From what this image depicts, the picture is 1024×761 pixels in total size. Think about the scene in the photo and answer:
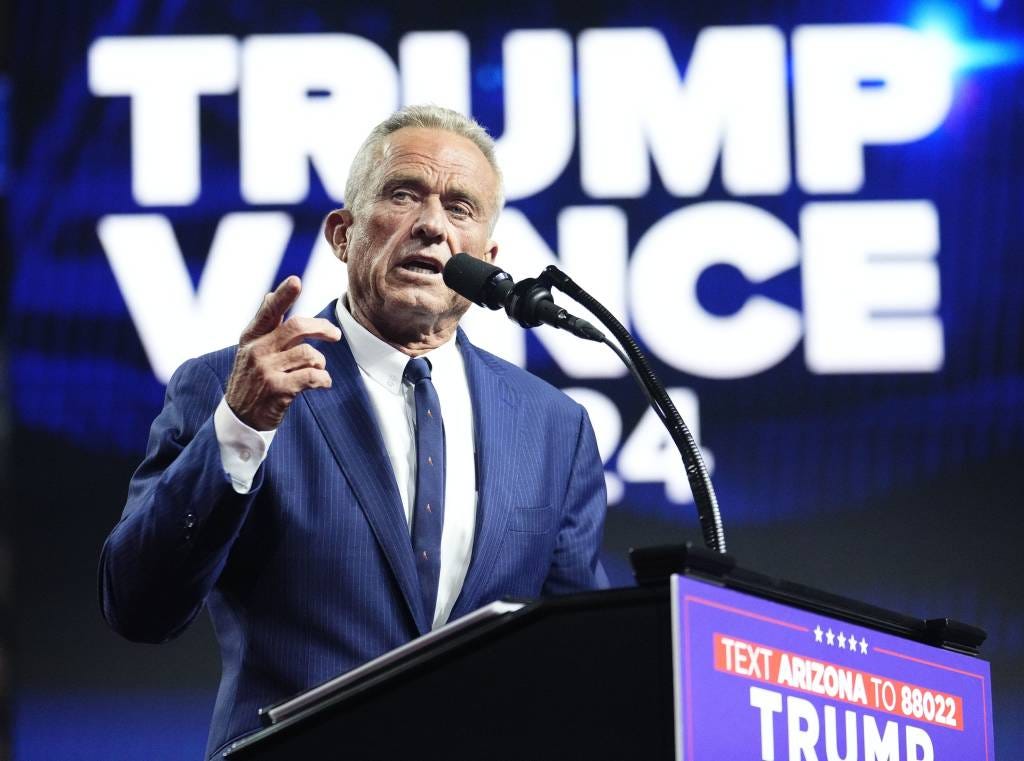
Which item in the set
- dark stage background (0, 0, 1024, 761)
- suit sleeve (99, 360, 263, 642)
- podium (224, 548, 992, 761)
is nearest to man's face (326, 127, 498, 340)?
suit sleeve (99, 360, 263, 642)

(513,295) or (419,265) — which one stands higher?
(419,265)

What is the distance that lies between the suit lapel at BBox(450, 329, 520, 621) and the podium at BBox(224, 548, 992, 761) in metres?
0.52

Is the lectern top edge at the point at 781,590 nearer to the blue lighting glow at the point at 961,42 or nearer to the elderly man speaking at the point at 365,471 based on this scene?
the elderly man speaking at the point at 365,471

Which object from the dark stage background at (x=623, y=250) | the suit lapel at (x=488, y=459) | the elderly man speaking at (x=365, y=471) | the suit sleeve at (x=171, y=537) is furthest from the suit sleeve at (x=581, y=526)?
the dark stage background at (x=623, y=250)

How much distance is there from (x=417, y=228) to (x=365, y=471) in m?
0.42

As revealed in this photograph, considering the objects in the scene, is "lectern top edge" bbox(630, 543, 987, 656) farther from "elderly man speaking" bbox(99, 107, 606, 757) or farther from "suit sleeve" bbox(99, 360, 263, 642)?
"suit sleeve" bbox(99, 360, 263, 642)

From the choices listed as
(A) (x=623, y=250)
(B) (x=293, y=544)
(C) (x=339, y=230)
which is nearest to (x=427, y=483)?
(B) (x=293, y=544)

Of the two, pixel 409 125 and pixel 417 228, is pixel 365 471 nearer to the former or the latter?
pixel 417 228

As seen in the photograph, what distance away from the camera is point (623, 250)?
146 inches

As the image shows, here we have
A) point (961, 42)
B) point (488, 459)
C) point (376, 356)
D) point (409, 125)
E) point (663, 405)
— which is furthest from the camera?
point (961, 42)

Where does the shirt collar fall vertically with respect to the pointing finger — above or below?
above

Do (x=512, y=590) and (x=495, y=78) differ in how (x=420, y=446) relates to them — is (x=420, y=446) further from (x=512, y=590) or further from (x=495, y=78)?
(x=495, y=78)

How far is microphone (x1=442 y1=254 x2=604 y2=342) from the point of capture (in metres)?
1.76

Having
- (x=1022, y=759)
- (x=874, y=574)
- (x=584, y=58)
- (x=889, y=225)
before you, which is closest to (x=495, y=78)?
(x=584, y=58)
